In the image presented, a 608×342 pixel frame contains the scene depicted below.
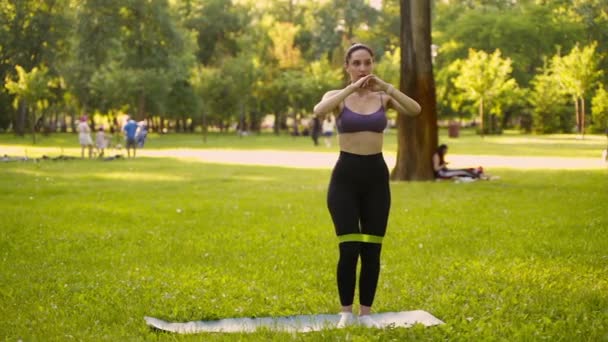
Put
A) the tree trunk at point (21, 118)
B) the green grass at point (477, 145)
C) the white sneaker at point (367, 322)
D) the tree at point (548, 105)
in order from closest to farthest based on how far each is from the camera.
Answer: the white sneaker at point (367, 322) → the green grass at point (477, 145) → the tree trunk at point (21, 118) → the tree at point (548, 105)

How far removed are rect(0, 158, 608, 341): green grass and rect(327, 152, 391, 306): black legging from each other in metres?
0.59

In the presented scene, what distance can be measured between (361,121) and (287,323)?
1913 millimetres

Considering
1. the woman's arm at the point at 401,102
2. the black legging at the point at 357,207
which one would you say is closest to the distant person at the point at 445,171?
the woman's arm at the point at 401,102

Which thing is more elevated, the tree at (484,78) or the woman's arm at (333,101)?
the tree at (484,78)

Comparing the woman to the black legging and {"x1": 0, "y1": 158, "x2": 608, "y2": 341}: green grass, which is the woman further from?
{"x1": 0, "y1": 158, "x2": 608, "y2": 341}: green grass

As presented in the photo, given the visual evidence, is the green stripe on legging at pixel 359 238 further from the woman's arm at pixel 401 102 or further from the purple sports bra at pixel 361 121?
the woman's arm at pixel 401 102

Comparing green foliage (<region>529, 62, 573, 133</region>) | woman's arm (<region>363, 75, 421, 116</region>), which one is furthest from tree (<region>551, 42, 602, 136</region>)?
woman's arm (<region>363, 75, 421, 116</region>)

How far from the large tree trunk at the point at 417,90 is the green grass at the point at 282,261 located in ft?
9.19

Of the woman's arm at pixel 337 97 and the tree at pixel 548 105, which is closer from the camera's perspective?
the woman's arm at pixel 337 97

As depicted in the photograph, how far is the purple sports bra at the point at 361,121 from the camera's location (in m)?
6.13

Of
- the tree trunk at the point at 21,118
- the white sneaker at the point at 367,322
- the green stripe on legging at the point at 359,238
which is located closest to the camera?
the green stripe on legging at the point at 359,238

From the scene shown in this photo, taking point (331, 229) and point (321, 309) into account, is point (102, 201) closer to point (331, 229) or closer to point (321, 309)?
point (331, 229)

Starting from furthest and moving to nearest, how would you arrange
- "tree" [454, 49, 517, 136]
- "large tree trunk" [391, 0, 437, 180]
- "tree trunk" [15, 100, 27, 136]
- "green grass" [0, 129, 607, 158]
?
"tree trunk" [15, 100, 27, 136]
"tree" [454, 49, 517, 136]
"green grass" [0, 129, 607, 158]
"large tree trunk" [391, 0, 437, 180]

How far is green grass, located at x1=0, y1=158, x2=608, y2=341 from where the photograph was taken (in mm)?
6547
